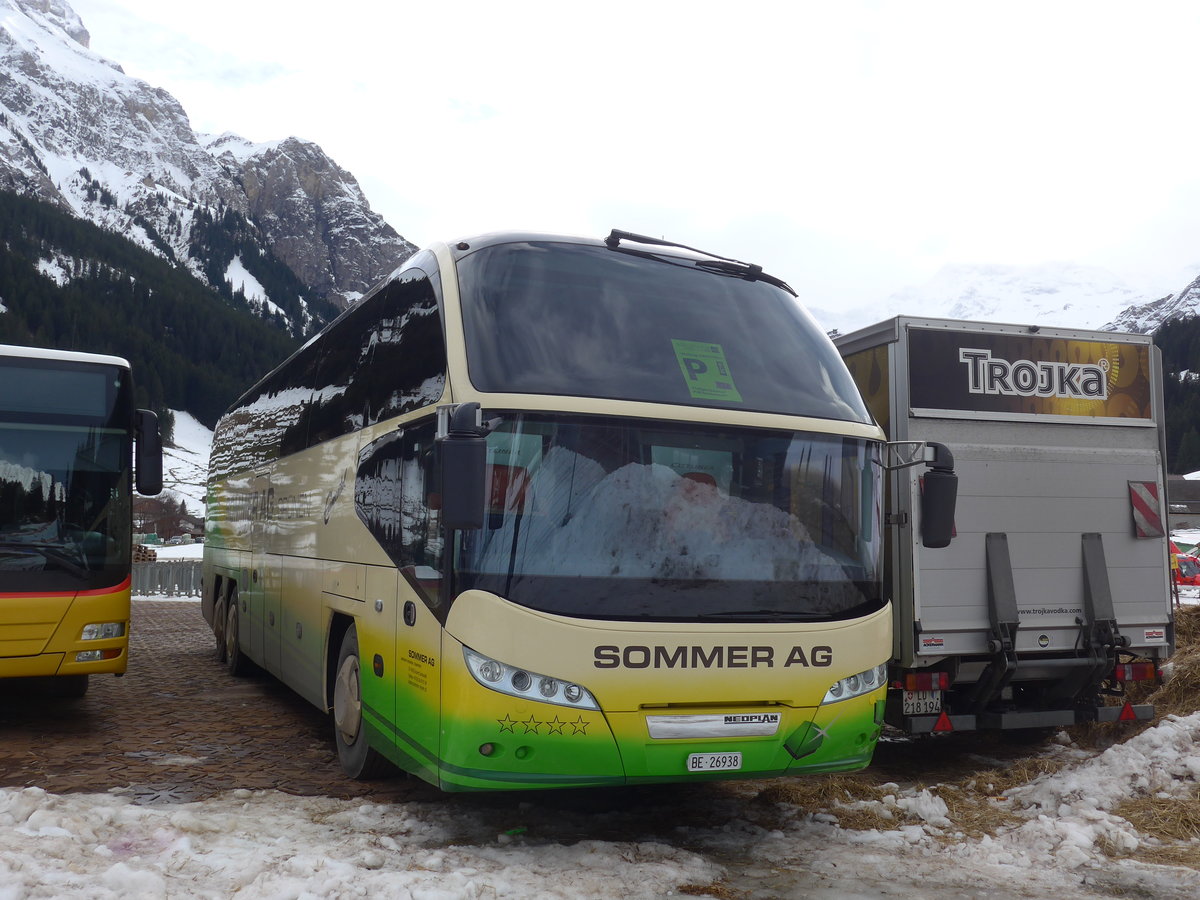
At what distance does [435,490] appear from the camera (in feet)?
19.4

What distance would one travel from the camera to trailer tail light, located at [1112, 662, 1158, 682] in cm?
841

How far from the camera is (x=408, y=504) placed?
640 cm

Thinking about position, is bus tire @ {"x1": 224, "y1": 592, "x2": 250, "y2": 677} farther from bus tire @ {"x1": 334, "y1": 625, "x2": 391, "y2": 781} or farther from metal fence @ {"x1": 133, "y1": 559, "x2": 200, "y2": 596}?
metal fence @ {"x1": 133, "y1": 559, "x2": 200, "y2": 596}

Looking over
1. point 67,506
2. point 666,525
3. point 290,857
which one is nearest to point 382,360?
point 666,525

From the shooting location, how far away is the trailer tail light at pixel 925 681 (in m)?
8.01

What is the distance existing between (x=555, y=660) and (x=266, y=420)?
7531 mm

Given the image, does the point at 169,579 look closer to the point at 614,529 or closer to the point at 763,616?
the point at 614,529

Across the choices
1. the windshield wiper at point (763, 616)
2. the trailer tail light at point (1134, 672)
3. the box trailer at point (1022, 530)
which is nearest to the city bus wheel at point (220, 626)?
the box trailer at point (1022, 530)

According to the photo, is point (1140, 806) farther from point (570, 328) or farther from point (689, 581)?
point (570, 328)

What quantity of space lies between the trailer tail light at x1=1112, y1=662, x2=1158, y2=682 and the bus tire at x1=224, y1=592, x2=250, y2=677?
909 cm

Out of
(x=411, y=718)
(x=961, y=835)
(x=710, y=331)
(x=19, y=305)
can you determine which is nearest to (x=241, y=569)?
(x=411, y=718)

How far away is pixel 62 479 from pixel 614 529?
5706 mm

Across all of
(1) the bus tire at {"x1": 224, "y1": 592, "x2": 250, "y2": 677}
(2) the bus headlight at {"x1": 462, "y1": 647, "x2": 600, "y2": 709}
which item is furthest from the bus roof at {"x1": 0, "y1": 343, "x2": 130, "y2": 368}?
(2) the bus headlight at {"x1": 462, "y1": 647, "x2": 600, "y2": 709}

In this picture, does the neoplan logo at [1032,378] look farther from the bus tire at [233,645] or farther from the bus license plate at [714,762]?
the bus tire at [233,645]
